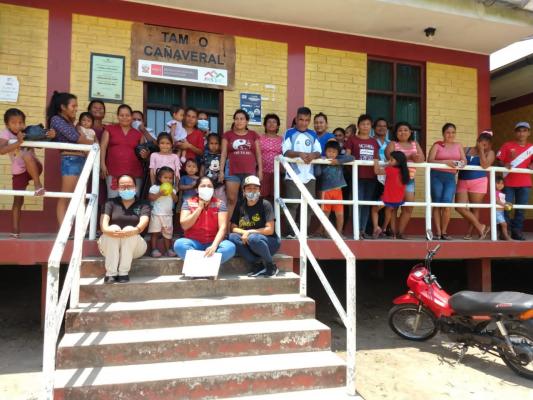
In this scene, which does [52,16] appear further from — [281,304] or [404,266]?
[404,266]

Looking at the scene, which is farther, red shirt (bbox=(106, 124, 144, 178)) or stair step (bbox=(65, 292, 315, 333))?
red shirt (bbox=(106, 124, 144, 178))

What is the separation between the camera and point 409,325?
17.6 feet

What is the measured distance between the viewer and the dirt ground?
3912 mm

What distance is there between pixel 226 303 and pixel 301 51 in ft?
15.5

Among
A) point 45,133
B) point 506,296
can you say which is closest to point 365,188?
point 506,296

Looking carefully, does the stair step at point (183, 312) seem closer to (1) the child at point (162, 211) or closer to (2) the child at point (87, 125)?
(1) the child at point (162, 211)

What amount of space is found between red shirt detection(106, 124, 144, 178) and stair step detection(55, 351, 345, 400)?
97.7 inches

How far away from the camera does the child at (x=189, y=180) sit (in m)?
5.05

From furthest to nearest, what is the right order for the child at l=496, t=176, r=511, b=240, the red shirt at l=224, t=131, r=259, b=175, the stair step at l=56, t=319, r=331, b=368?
the child at l=496, t=176, r=511, b=240, the red shirt at l=224, t=131, r=259, b=175, the stair step at l=56, t=319, r=331, b=368

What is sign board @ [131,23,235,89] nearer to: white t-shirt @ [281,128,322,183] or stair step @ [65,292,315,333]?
white t-shirt @ [281,128,322,183]

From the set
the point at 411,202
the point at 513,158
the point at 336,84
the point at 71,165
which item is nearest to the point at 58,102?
the point at 71,165

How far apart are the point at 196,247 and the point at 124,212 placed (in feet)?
2.63

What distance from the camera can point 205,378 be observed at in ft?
10.8

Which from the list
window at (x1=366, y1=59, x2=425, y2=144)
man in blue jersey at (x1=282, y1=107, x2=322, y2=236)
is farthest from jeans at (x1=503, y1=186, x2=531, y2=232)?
man in blue jersey at (x1=282, y1=107, x2=322, y2=236)
